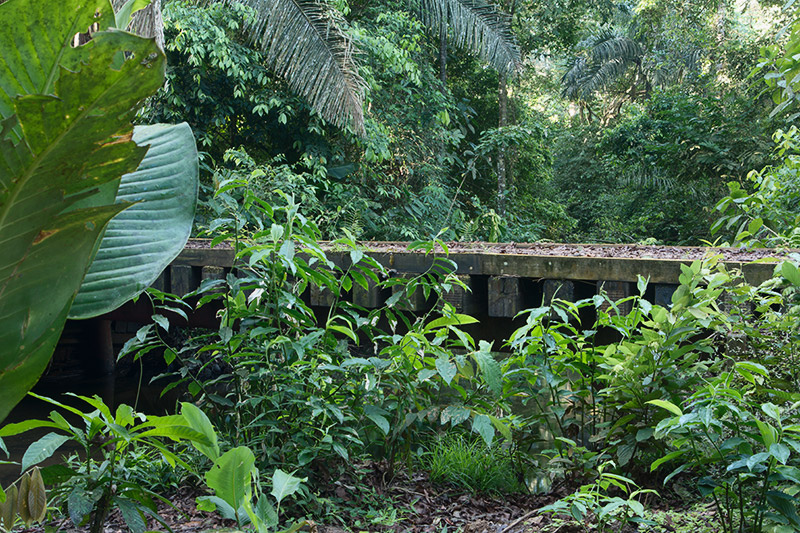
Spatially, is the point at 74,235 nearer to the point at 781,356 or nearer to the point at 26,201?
the point at 26,201

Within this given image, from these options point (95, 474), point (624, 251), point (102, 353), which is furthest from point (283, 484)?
point (102, 353)

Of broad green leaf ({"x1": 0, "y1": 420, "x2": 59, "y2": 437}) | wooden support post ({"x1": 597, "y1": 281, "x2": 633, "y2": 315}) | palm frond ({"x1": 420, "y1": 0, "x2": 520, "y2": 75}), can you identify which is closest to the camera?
broad green leaf ({"x1": 0, "y1": 420, "x2": 59, "y2": 437})

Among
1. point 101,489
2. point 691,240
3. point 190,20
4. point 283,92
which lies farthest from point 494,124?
point 101,489

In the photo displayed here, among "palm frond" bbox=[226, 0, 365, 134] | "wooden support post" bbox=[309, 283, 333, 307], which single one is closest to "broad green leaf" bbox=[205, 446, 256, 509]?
"wooden support post" bbox=[309, 283, 333, 307]

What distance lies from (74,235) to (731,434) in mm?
2207

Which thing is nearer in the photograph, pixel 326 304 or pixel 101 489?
pixel 101 489

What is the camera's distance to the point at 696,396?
75.8 inches

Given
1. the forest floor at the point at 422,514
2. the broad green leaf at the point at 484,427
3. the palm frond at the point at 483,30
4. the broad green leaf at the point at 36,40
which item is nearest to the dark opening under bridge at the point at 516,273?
the broad green leaf at the point at 484,427

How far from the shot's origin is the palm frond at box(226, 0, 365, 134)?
9.18m

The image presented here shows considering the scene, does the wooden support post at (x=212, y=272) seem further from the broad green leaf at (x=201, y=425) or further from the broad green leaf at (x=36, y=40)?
the broad green leaf at (x=36, y=40)

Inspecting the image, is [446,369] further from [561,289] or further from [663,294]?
[663,294]

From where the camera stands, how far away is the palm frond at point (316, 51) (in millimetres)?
9180

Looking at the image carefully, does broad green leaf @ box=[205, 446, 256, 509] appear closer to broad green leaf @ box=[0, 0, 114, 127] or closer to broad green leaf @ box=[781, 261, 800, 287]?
broad green leaf @ box=[0, 0, 114, 127]

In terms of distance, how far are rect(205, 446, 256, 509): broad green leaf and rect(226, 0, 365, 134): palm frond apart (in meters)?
8.57
